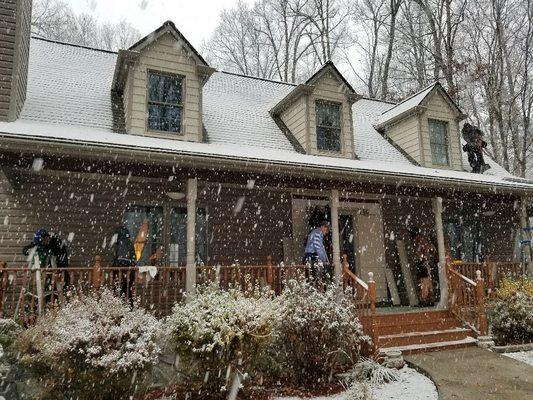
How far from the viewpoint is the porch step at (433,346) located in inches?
298

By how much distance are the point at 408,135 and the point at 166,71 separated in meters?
7.00

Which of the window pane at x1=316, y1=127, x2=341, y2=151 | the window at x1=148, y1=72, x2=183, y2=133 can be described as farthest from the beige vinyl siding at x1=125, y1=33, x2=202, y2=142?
the window pane at x1=316, y1=127, x2=341, y2=151

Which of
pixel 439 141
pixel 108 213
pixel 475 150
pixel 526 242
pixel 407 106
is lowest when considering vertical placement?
pixel 526 242

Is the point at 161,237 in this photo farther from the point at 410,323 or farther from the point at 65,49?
the point at 65,49

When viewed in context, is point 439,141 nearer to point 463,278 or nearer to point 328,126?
point 328,126

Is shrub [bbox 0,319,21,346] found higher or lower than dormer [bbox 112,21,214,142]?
lower

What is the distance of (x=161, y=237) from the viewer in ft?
30.8

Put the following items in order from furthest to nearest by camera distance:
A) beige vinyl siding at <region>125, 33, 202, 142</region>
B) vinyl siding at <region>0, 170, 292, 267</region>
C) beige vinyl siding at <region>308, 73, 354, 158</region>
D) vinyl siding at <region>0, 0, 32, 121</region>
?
beige vinyl siding at <region>308, 73, 354, 158</region> < beige vinyl siding at <region>125, 33, 202, 142</region> < vinyl siding at <region>0, 170, 292, 267</region> < vinyl siding at <region>0, 0, 32, 121</region>

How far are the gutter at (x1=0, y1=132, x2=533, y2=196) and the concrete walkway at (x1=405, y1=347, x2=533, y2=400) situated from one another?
11.1 feet

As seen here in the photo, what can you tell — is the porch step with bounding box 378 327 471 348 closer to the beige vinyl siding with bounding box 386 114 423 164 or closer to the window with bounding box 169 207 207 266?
the window with bounding box 169 207 207 266

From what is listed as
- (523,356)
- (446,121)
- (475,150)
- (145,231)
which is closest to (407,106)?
(446,121)

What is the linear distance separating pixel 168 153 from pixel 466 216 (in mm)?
9737

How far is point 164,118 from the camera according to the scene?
30.8 ft

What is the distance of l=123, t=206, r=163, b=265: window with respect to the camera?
9141 millimetres
